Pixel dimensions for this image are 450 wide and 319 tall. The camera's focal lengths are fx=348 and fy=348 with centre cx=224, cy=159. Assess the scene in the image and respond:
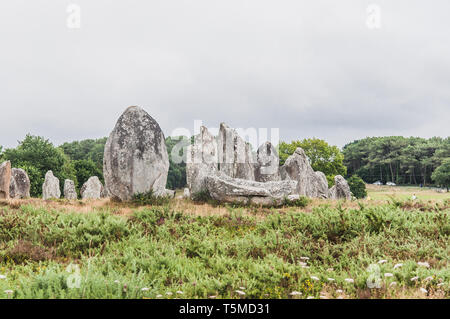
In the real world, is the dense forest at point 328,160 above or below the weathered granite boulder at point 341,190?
above

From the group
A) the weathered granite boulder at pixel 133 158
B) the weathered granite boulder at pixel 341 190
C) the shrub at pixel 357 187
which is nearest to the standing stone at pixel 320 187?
the weathered granite boulder at pixel 341 190

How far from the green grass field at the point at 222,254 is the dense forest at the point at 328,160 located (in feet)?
96.9

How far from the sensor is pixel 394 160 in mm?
71188

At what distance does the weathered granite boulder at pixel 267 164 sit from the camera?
2362 cm

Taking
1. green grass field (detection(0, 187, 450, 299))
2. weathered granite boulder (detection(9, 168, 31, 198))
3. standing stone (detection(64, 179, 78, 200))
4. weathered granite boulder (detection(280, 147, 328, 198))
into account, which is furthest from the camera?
standing stone (detection(64, 179, 78, 200))

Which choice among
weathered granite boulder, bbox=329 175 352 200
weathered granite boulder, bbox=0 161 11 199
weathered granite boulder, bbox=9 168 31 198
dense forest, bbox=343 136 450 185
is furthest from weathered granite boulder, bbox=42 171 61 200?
dense forest, bbox=343 136 450 185

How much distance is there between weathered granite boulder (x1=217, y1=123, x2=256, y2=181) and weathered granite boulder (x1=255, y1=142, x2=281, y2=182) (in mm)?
1432

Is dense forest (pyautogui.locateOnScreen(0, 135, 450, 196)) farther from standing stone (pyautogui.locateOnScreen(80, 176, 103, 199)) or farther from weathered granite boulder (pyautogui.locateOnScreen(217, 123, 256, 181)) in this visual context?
weathered granite boulder (pyautogui.locateOnScreen(217, 123, 256, 181))

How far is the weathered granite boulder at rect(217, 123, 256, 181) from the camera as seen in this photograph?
22.3 metres

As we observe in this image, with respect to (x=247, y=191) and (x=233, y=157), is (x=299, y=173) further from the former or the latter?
(x=247, y=191)

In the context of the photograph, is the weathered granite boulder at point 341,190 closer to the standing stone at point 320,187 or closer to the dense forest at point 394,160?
the standing stone at point 320,187

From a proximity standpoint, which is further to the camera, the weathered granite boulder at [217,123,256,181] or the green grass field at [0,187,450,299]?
the weathered granite boulder at [217,123,256,181]

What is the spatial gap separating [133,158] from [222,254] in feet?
26.6
